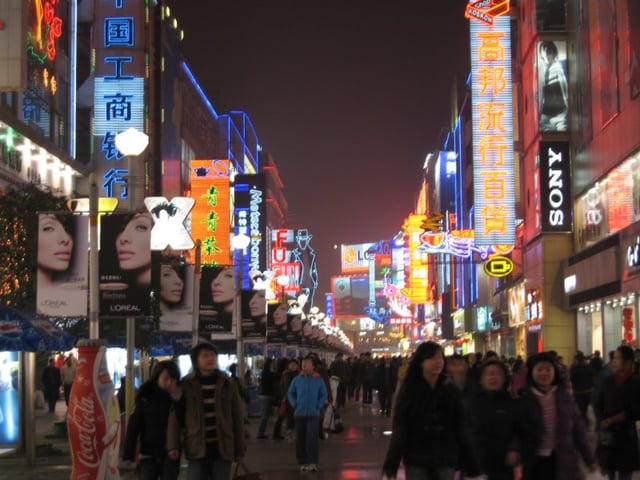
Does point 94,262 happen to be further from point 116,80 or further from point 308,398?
point 116,80

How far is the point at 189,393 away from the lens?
400 inches

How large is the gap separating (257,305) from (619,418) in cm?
2238

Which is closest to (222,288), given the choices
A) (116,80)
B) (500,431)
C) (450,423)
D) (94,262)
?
(94,262)

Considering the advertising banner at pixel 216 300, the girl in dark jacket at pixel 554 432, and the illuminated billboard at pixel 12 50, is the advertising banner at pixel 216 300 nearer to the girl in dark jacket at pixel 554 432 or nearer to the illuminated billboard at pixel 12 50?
the illuminated billboard at pixel 12 50

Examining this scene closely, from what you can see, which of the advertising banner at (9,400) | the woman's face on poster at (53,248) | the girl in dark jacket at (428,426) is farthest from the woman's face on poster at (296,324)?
the girl in dark jacket at (428,426)

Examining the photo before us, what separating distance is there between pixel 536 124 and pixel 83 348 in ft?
111

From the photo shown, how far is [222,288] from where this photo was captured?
25.9m

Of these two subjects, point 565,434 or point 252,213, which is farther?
point 252,213

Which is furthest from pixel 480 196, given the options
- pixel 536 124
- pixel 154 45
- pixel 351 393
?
pixel 154 45

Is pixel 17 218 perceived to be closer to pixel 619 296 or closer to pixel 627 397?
pixel 627 397

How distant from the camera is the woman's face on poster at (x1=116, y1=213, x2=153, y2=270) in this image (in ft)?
54.9

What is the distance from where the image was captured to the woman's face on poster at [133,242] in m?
16.7

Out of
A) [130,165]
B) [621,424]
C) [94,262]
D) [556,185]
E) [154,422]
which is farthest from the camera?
[556,185]

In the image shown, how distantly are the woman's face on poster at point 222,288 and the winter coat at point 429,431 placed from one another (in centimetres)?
1750
